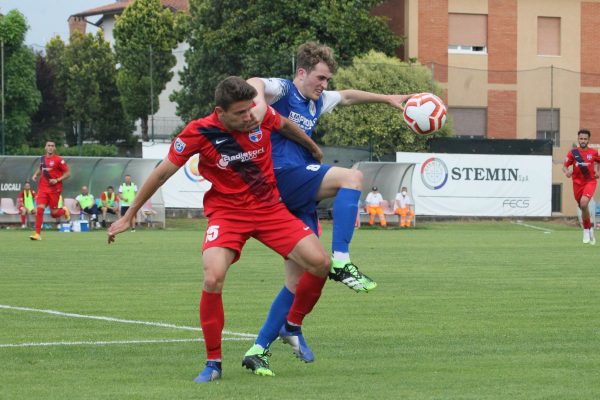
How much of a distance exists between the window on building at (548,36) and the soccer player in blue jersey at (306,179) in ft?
155

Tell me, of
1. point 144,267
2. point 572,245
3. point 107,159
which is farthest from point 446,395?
point 107,159

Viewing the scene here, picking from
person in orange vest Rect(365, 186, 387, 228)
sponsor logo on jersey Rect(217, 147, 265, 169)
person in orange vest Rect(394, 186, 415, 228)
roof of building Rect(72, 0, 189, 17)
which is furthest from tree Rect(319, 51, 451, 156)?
roof of building Rect(72, 0, 189, 17)

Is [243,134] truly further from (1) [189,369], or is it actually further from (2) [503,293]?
(2) [503,293]

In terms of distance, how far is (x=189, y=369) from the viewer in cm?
755

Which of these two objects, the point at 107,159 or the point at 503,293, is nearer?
the point at 503,293

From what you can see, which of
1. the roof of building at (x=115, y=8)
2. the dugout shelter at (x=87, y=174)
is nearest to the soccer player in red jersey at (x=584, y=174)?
the dugout shelter at (x=87, y=174)

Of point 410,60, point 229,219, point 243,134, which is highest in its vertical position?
point 410,60

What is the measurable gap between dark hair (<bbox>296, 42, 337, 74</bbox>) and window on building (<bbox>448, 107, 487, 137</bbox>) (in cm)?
4309

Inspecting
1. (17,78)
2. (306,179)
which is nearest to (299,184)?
(306,179)

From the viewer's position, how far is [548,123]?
164 feet

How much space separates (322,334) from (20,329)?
98.1 inches

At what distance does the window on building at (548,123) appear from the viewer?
4941 centimetres

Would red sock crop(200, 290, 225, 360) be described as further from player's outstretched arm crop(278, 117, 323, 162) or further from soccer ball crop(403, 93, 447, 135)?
soccer ball crop(403, 93, 447, 135)

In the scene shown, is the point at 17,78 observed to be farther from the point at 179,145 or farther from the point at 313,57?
the point at 179,145
